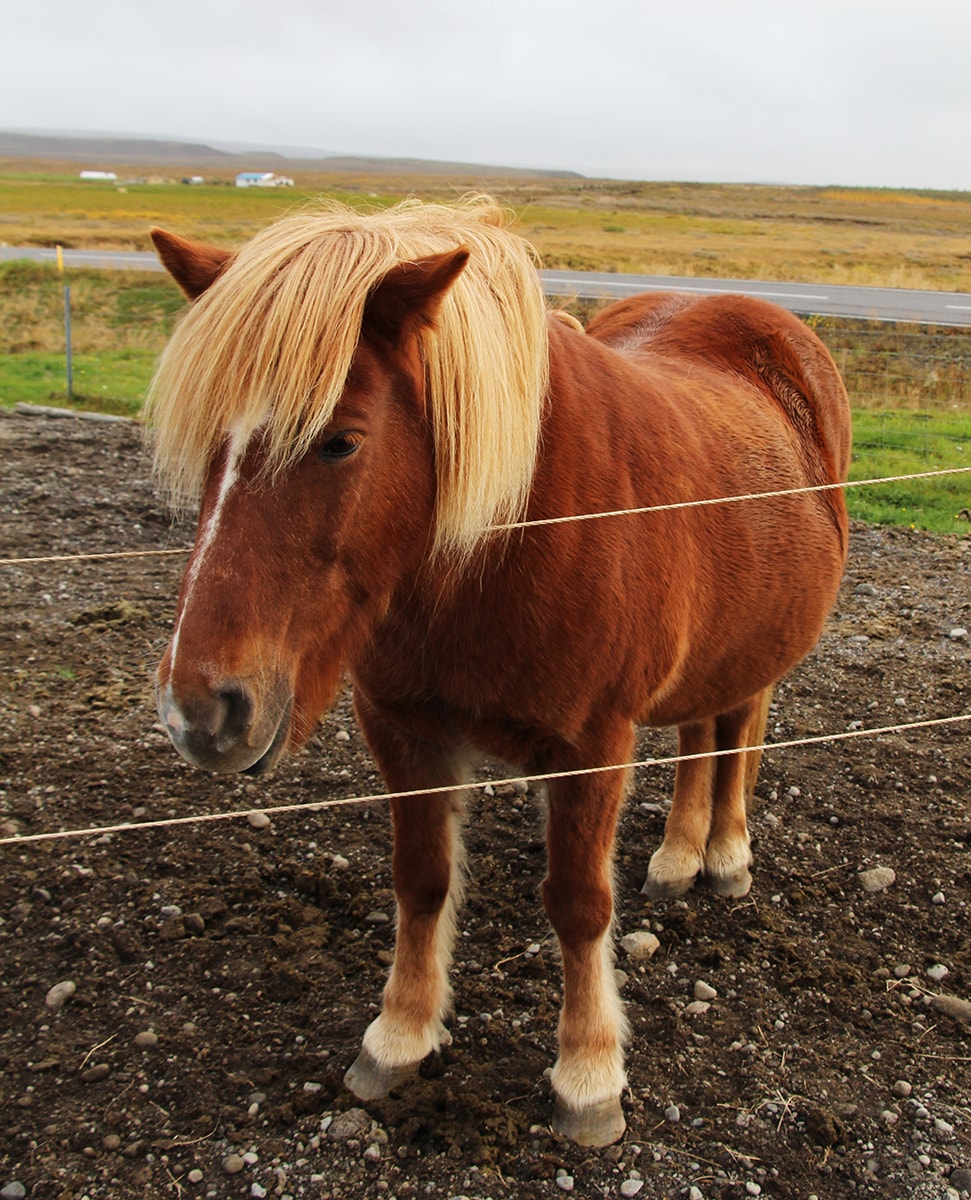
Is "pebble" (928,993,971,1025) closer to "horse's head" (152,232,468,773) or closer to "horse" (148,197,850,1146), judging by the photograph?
"horse" (148,197,850,1146)

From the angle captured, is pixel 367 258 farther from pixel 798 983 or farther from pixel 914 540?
pixel 914 540

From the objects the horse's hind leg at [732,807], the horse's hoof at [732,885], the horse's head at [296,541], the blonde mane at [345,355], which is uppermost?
the blonde mane at [345,355]

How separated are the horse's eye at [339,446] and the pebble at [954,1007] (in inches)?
104

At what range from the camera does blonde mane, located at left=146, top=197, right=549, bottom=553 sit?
5.98 ft

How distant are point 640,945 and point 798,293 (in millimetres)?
21665

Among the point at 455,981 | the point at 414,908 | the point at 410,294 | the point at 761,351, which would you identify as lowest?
the point at 455,981

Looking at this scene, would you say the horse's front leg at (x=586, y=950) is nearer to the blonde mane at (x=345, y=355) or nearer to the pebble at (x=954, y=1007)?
the blonde mane at (x=345, y=355)

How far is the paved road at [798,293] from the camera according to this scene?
1894cm

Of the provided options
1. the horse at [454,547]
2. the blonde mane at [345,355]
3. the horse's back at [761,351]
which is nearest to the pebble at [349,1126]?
the horse at [454,547]

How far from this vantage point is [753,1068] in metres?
2.89

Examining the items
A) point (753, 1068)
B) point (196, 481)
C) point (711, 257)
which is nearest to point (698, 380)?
point (196, 481)

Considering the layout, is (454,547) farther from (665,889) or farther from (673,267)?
(673,267)

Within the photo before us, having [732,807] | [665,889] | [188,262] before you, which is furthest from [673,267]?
[188,262]

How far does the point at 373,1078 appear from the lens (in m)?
2.80
